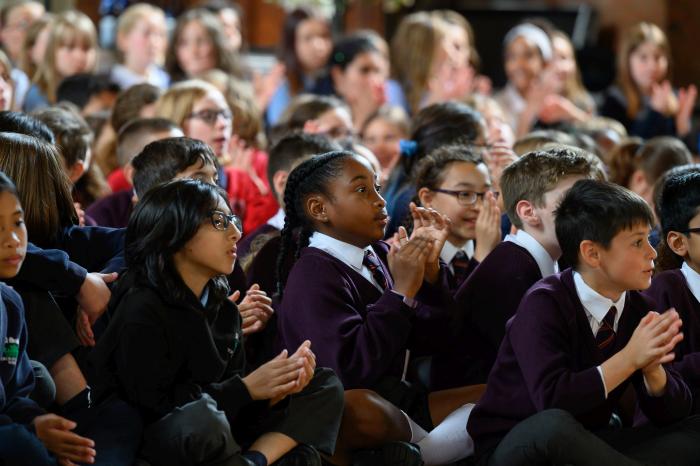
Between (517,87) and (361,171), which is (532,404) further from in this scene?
(517,87)

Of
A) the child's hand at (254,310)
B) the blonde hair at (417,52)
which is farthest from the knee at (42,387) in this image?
the blonde hair at (417,52)

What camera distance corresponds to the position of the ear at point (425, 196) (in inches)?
137

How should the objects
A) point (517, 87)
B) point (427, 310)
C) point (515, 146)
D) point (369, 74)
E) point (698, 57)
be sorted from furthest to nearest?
1. point (698, 57)
2. point (517, 87)
3. point (369, 74)
4. point (515, 146)
5. point (427, 310)

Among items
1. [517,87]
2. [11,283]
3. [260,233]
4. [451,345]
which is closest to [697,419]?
[451,345]

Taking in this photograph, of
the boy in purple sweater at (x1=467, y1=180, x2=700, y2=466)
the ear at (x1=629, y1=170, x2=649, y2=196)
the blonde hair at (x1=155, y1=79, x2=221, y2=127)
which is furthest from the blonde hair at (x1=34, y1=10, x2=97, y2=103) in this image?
the boy in purple sweater at (x1=467, y1=180, x2=700, y2=466)

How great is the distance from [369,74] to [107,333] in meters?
3.44

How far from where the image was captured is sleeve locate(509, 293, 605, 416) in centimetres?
258

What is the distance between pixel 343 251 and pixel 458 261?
0.61 meters

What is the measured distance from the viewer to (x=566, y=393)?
2.58m

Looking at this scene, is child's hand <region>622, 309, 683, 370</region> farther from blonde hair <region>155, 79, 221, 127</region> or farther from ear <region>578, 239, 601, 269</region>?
blonde hair <region>155, 79, 221, 127</region>

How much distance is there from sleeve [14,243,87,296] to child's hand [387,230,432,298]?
0.72 m

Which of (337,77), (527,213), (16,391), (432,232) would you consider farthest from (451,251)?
(337,77)

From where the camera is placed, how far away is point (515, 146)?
4258mm

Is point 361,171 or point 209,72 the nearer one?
point 361,171
